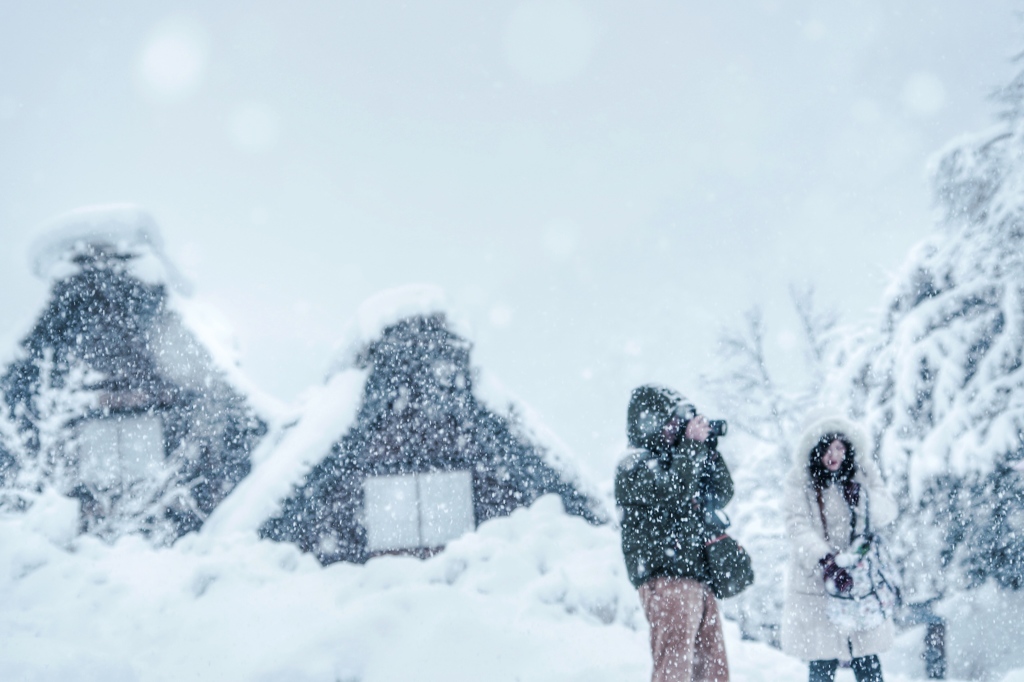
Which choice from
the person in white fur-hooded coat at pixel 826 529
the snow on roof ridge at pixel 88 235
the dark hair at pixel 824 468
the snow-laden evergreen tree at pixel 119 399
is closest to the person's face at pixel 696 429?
the person in white fur-hooded coat at pixel 826 529

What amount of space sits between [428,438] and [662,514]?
6.67 metres

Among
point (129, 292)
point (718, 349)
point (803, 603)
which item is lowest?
point (803, 603)

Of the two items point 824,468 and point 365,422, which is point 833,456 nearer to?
point 824,468

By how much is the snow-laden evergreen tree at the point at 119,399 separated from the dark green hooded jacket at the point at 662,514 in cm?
847

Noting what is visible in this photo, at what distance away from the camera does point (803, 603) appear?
12.8 feet

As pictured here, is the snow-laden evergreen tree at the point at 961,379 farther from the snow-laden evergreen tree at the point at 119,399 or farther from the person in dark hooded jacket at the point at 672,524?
the snow-laden evergreen tree at the point at 119,399

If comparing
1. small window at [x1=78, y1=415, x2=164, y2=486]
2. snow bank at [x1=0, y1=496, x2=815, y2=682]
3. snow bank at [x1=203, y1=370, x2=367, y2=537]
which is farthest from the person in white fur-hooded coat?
small window at [x1=78, y1=415, x2=164, y2=486]

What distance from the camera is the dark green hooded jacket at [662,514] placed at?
11.3 feet

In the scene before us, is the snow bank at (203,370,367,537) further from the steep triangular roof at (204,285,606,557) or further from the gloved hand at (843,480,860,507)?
the gloved hand at (843,480,860,507)

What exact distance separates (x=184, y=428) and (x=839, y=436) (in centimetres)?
951

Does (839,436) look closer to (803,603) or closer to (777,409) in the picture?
(803,603)

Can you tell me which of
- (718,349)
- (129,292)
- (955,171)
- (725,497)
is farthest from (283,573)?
(718,349)

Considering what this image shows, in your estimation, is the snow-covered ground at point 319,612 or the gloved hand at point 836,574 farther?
the snow-covered ground at point 319,612

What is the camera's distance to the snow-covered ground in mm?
4234
